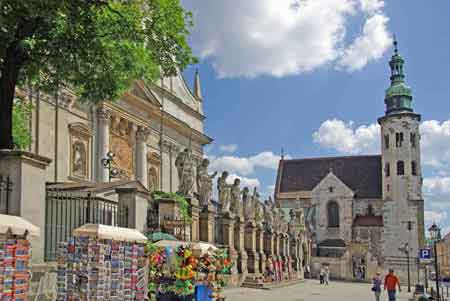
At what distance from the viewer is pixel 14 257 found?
10320mm

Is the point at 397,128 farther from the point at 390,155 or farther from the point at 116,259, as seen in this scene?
the point at 116,259

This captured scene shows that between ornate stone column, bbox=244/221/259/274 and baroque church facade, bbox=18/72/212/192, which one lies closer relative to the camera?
baroque church facade, bbox=18/72/212/192

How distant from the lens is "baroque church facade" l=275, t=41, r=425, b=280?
73188 mm

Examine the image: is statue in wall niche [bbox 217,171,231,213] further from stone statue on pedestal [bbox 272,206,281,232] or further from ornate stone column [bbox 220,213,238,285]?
stone statue on pedestal [bbox 272,206,281,232]

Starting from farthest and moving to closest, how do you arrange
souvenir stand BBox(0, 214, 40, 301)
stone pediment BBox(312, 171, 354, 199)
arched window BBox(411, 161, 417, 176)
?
stone pediment BBox(312, 171, 354, 199) < arched window BBox(411, 161, 417, 176) < souvenir stand BBox(0, 214, 40, 301)

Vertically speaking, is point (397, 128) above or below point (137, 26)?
above

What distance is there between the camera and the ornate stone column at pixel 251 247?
34969 mm

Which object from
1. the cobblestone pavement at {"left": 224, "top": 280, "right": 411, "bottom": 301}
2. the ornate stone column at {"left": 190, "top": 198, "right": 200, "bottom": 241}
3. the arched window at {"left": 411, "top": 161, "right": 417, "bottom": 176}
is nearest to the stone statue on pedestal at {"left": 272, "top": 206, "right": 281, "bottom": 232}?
the cobblestone pavement at {"left": 224, "top": 280, "right": 411, "bottom": 301}

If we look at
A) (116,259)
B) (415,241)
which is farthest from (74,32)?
(415,241)

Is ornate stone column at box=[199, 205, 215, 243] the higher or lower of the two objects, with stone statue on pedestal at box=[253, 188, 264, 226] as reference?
lower

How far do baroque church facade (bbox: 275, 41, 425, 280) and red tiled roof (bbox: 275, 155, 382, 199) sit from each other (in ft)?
0.51

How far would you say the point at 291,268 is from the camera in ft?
164

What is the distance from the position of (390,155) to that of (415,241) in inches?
443

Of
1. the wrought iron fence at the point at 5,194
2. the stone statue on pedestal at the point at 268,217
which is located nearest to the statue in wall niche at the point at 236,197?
the stone statue on pedestal at the point at 268,217
